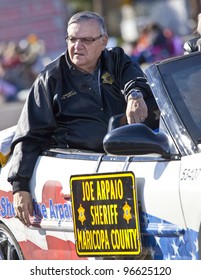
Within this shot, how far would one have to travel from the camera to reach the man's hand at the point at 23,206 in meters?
5.75

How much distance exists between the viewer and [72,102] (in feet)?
19.3

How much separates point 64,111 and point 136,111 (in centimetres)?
52

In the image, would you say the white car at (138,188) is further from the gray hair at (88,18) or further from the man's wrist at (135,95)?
the gray hair at (88,18)

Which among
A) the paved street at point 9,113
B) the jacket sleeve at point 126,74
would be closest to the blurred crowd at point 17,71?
the paved street at point 9,113

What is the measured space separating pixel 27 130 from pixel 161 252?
140cm

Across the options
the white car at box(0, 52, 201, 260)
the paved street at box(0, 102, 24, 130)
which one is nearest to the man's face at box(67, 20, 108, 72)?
the white car at box(0, 52, 201, 260)

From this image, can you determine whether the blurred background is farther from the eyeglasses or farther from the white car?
the white car

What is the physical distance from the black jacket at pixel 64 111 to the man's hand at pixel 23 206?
0.04 m

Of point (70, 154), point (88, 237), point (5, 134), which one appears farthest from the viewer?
point (5, 134)

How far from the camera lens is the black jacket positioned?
5824 mm
